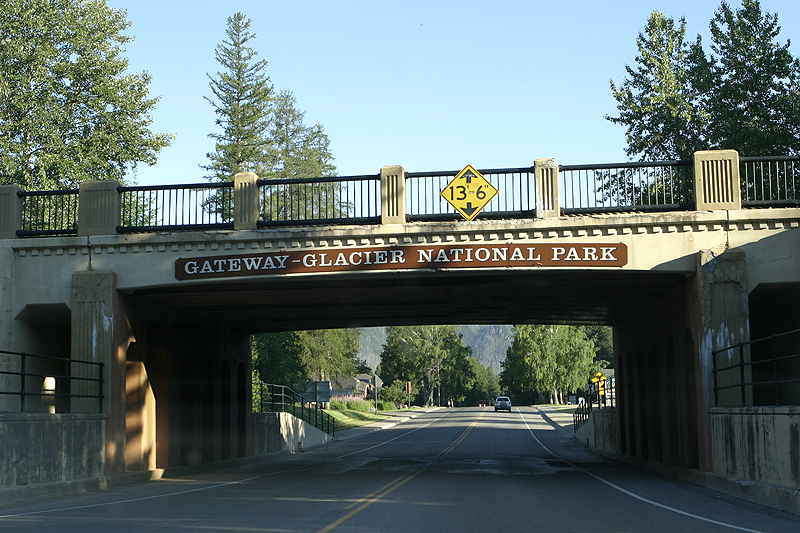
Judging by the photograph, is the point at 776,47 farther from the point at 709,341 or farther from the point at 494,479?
the point at 494,479

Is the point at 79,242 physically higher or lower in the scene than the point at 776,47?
lower

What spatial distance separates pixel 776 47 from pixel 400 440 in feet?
84.6

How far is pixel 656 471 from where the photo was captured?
20078 millimetres

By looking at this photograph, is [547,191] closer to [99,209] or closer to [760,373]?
[760,373]

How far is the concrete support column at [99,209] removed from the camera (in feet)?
61.3

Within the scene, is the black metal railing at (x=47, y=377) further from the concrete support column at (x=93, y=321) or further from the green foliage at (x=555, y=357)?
the green foliage at (x=555, y=357)

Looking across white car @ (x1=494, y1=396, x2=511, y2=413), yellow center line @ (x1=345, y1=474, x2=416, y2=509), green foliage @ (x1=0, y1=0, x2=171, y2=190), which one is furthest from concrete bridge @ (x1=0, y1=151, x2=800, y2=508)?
white car @ (x1=494, y1=396, x2=511, y2=413)

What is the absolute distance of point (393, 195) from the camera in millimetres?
17969

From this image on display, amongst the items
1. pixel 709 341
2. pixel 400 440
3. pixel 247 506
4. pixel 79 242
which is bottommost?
pixel 400 440

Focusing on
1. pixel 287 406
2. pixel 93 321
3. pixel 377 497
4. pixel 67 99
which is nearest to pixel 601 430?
pixel 287 406

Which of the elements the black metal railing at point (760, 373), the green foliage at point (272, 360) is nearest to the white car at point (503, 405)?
the green foliage at point (272, 360)

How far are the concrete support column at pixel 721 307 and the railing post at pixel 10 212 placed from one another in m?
16.3

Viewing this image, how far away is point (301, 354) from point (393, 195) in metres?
47.6

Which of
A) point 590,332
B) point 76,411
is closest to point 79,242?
point 76,411
